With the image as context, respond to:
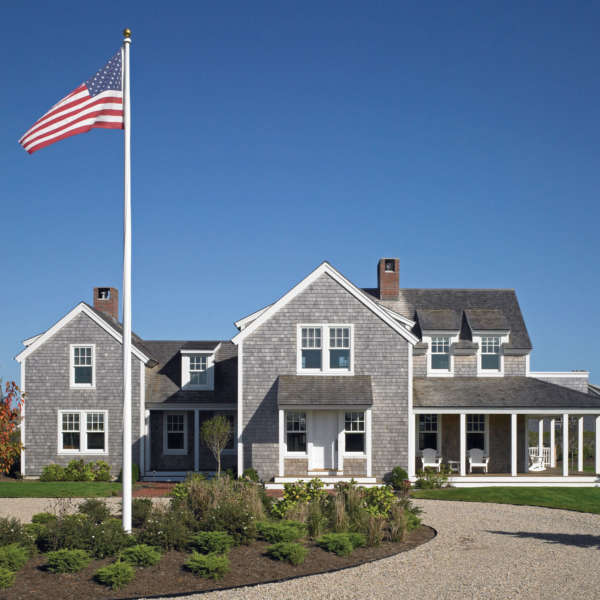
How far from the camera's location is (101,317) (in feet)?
97.5

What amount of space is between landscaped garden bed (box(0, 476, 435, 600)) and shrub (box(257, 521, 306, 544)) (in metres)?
0.02

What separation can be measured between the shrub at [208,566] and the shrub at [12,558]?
2.81 metres

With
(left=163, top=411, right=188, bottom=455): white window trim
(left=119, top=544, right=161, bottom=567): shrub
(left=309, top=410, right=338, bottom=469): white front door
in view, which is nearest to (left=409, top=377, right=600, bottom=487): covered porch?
(left=309, top=410, right=338, bottom=469): white front door

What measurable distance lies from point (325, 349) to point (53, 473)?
11655mm

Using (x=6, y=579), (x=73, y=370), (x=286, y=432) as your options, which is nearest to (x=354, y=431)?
(x=286, y=432)

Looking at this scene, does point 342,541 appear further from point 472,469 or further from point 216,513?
point 472,469

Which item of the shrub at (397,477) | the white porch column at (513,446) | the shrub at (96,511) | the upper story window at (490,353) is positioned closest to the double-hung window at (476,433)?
the upper story window at (490,353)

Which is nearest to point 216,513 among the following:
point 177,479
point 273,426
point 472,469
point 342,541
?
point 342,541

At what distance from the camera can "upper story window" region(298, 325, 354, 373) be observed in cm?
2728

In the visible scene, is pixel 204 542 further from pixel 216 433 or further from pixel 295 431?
pixel 295 431

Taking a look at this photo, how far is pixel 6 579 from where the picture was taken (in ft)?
37.2

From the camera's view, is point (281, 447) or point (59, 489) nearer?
point (59, 489)

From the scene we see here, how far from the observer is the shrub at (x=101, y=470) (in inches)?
1105

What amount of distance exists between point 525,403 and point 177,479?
558 inches
